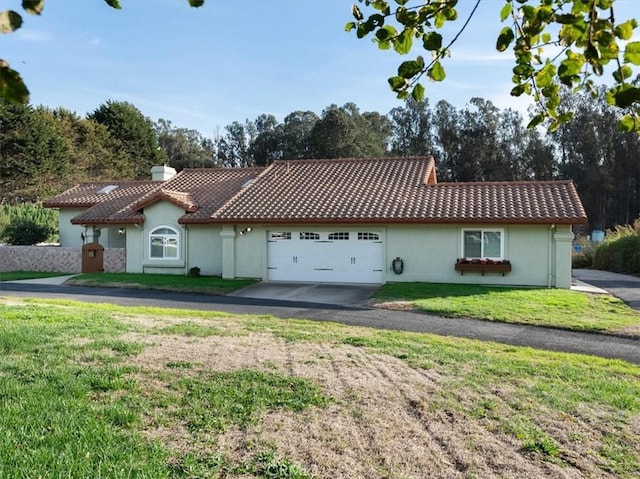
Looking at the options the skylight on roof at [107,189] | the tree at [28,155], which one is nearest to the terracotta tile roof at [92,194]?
the skylight on roof at [107,189]

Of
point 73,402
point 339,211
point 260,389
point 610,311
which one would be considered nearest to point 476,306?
point 610,311

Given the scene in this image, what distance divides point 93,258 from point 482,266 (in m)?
16.9

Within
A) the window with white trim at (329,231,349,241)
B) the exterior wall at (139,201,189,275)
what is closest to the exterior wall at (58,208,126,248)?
the exterior wall at (139,201,189,275)

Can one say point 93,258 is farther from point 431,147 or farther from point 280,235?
point 431,147

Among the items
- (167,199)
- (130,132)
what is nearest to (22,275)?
(167,199)

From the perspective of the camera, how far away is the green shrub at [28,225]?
30.3 metres

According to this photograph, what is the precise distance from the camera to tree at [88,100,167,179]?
55.9 metres

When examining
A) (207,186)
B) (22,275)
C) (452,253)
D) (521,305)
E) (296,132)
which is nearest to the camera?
(521,305)

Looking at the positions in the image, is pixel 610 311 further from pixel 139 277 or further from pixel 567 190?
pixel 139 277

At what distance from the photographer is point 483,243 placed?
19.6 meters

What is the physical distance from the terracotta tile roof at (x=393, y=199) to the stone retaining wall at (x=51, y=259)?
234 inches

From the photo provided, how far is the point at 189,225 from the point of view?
2281cm

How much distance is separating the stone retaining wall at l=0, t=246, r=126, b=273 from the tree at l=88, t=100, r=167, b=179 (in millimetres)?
30456

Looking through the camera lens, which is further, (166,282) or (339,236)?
(339,236)
